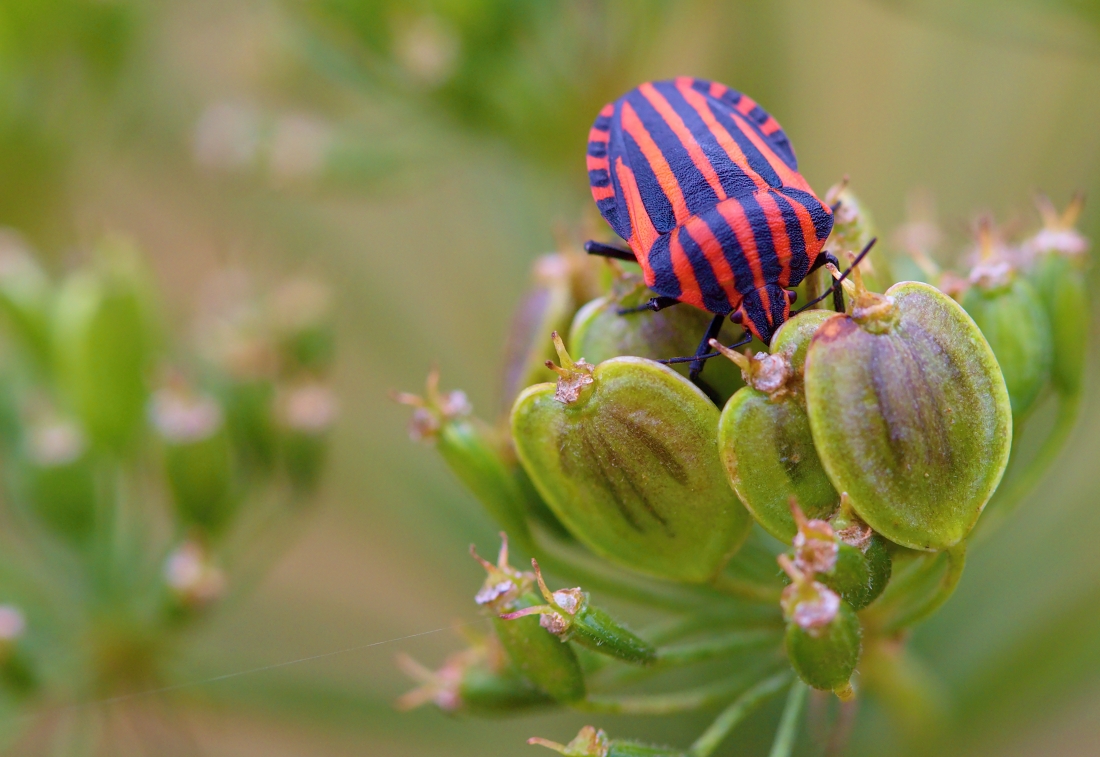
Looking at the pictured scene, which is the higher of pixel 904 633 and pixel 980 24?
pixel 980 24

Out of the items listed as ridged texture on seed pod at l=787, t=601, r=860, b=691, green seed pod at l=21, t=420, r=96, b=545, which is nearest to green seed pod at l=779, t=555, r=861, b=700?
ridged texture on seed pod at l=787, t=601, r=860, b=691

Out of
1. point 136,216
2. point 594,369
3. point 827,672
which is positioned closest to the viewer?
point 827,672

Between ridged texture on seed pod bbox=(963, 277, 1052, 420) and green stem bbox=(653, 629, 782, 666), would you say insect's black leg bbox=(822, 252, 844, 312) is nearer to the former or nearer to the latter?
ridged texture on seed pod bbox=(963, 277, 1052, 420)

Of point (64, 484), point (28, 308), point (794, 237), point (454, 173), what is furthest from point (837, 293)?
point (454, 173)

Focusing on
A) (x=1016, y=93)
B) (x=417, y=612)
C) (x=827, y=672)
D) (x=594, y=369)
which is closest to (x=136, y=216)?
(x=417, y=612)

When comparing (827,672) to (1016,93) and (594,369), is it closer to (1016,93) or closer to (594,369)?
(594,369)

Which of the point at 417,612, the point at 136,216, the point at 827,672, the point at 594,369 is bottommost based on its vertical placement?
the point at 827,672

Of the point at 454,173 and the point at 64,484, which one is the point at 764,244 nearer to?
the point at 64,484

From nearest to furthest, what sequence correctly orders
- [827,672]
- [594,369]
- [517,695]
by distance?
[827,672], [594,369], [517,695]
